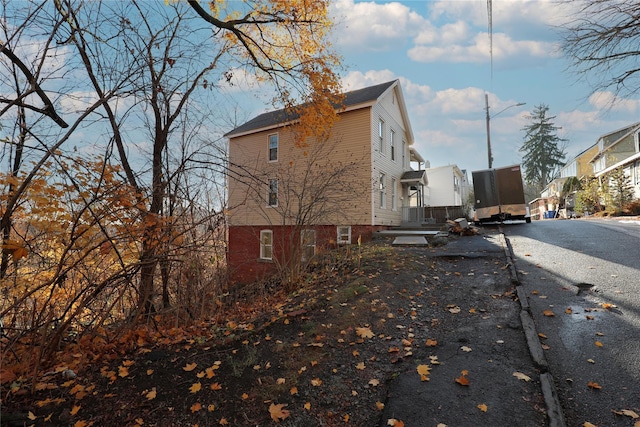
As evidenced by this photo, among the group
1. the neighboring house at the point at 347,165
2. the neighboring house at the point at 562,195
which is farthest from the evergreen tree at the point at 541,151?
the neighboring house at the point at 347,165

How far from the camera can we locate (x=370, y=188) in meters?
14.2

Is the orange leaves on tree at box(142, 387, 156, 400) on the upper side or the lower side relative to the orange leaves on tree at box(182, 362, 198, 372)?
lower

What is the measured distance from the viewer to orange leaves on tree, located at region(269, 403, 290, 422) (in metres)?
2.95

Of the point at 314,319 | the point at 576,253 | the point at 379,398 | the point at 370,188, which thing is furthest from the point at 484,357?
the point at 370,188

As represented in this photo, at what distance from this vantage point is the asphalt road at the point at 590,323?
117 inches

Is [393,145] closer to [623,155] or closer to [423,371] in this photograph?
[423,371]

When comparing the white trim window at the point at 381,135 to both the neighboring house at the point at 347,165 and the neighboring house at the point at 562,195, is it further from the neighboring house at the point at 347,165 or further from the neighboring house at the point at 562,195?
the neighboring house at the point at 562,195

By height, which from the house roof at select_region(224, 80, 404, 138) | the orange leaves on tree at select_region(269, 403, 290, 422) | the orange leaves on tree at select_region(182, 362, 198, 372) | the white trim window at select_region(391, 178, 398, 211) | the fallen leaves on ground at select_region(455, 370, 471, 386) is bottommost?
the orange leaves on tree at select_region(269, 403, 290, 422)

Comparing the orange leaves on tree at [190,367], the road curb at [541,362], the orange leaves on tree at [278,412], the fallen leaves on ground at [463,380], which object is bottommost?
the orange leaves on tree at [278,412]

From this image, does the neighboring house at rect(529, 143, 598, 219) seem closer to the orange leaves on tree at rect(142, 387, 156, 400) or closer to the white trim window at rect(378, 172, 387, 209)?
the white trim window at rect(378, 172, 387, 209)

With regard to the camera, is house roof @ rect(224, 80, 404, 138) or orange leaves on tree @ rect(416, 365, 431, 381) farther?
house roof @ rect(224, 80, 404, 138)

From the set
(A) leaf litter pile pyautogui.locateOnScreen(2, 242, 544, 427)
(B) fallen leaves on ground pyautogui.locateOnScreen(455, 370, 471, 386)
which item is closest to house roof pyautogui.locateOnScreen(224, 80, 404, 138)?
(A) leaf litter pile pyautogui.locateOnScreen(2, 242, 544, 427)

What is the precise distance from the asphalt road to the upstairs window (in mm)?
12298

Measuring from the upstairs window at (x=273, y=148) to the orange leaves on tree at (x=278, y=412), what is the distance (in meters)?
14.9
